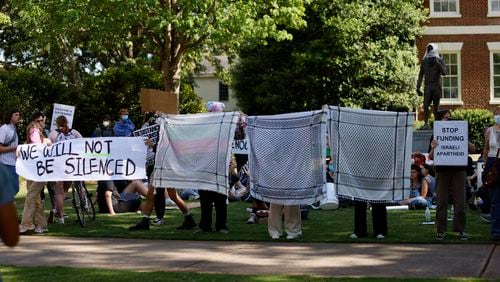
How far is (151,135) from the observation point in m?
12.9

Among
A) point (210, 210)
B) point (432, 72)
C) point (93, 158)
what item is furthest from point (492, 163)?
point (432, 72)

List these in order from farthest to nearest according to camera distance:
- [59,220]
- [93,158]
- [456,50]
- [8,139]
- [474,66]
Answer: [456,50], [474,66], [59,220], [93,158], [8,139]

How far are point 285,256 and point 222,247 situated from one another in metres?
1.15

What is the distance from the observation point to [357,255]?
31.8 ft

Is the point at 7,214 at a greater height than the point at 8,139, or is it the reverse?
the point at 8,139

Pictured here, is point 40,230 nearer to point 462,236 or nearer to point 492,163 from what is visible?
point 462,236

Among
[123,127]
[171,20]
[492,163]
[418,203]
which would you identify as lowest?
[418,203]

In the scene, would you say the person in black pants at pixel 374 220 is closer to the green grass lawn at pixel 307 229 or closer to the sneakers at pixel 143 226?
the green grass lawn at pixel 307 229

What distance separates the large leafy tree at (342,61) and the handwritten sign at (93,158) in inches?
731

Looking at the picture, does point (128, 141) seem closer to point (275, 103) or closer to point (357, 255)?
point (357, 255)

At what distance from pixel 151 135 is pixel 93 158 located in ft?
3.57

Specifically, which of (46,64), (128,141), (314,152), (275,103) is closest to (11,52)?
(46,64)

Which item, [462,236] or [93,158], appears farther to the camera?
[93,158]

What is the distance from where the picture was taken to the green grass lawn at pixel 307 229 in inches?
443
